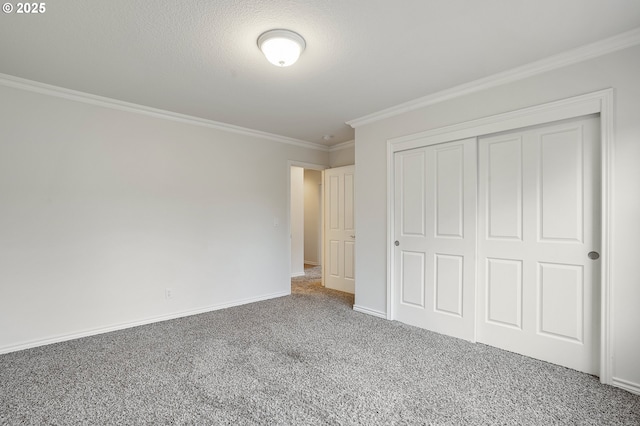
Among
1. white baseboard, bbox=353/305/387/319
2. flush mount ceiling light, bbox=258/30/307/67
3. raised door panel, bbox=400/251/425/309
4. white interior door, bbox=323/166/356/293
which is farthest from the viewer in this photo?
white interior door, bbox=323/166/356/293

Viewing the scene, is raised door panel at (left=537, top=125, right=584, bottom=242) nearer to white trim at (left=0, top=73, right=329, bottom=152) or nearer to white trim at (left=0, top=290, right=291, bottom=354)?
white trim at (left=0, top=73, right=329, bottom=152)

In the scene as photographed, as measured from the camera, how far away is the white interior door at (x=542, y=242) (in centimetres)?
246

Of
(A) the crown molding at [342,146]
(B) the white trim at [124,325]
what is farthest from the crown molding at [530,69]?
(B) the white trim at [124,325]

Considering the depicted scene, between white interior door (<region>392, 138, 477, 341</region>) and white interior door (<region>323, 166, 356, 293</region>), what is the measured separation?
4.40ft

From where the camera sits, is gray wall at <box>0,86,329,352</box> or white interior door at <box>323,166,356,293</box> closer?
gray wall at <box>0,86,329,352</box>

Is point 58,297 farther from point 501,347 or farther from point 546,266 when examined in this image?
point 546,266

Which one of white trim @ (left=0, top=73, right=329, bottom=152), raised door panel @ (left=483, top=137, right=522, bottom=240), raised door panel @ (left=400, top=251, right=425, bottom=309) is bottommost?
raised door panel @ (left=400, top=251, right=425, bottom=309)

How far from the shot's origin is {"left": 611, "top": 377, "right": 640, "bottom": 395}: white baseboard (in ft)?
7.16

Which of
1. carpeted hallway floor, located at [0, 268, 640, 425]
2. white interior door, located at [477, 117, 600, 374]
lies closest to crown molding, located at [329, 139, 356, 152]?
white interior door, located at [477, 117, 600, 374]

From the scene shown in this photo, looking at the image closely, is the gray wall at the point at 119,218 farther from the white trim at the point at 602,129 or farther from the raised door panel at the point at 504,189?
the white trim at the point at 602,129

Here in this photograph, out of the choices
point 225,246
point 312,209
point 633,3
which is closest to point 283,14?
point 633,3

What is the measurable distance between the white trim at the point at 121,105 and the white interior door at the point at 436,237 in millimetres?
2123

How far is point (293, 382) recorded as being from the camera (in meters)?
2.30

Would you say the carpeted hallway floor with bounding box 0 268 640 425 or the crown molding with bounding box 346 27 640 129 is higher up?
the crown molding with bounding box 346 27 640 129
